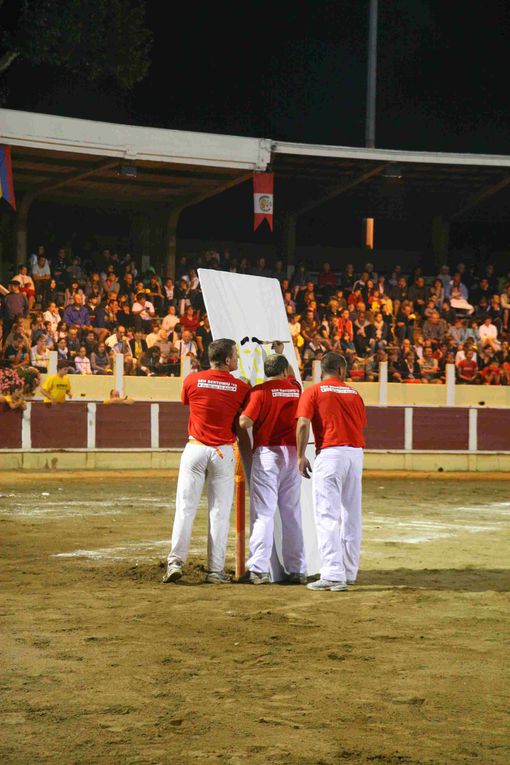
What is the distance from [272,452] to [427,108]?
3018 centimetres

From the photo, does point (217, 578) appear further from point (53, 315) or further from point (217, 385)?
point (53, 315)

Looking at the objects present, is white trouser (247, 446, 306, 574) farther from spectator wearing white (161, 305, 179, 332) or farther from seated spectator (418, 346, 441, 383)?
seated spectator (418, 346, 441, 383)

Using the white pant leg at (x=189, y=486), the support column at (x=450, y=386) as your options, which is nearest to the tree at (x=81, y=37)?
the support column at (x=450, y=386)

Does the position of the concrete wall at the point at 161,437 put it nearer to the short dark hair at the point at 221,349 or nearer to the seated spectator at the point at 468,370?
the seated spectator at the point at 468,370

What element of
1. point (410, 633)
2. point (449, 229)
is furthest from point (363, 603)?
point (449, 229)

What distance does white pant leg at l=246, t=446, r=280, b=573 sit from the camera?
8.53 m

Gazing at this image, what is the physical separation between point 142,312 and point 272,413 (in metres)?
14.1

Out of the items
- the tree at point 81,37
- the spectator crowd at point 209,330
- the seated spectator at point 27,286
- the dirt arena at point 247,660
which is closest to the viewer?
the dirt arena at point 247,660

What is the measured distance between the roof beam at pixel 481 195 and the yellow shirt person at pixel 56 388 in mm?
12065

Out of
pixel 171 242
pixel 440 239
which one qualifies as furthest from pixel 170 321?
pixel 440 239

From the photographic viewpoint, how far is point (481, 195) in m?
27.6

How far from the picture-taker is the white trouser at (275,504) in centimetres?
854

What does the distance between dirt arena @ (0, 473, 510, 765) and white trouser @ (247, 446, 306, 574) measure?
329 millimetres

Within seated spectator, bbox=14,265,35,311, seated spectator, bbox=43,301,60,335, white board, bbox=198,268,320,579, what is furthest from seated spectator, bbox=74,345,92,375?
white board, bbox=198,268,320,579
